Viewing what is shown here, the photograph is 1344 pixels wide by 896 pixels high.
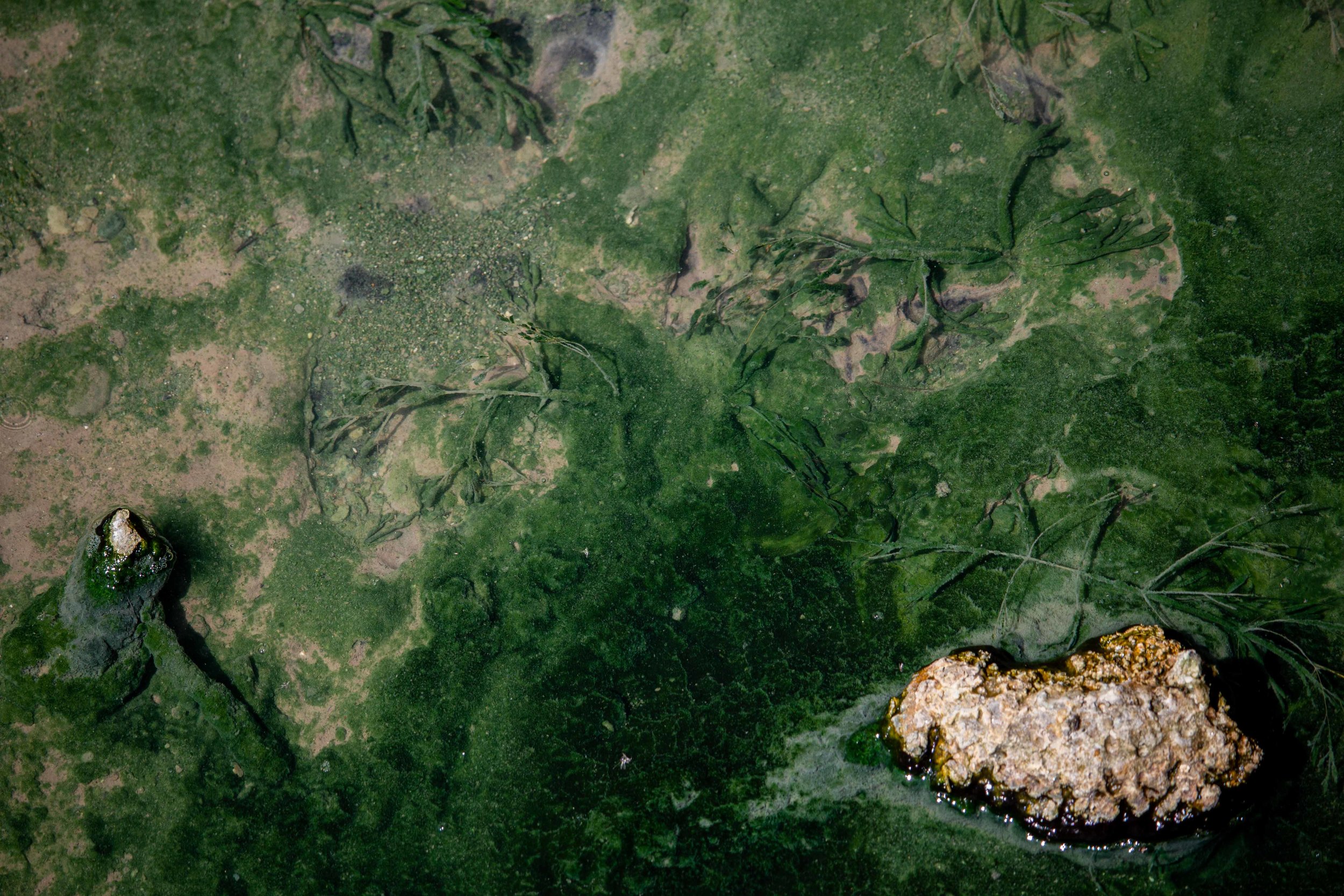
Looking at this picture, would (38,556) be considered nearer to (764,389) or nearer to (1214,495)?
(764,389)

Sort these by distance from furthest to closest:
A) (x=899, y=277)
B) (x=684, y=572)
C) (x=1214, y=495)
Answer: (x=899, y=277), (x=684, y=572), (x=1214, y=495)

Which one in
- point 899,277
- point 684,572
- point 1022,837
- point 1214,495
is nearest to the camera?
point 1022,837

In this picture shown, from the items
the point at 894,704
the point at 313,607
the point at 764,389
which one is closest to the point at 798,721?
the point at 894,704

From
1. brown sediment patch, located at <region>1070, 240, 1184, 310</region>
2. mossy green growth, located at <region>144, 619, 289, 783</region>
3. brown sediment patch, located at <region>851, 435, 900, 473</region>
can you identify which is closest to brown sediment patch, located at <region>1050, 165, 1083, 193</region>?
brown sediment patch, located at <region>1070, 240, 1184, 310</region>

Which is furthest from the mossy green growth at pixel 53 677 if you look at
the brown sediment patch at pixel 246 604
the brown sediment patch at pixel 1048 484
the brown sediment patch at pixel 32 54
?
the brown sediment patch at pixel 1048 484

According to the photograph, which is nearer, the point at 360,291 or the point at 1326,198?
the point at 1326,198

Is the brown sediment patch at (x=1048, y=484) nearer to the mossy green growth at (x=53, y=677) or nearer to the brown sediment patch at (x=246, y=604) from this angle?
the brown sediment patch at (x=246, y=604)

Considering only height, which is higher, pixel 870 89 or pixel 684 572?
pixel 870 89
